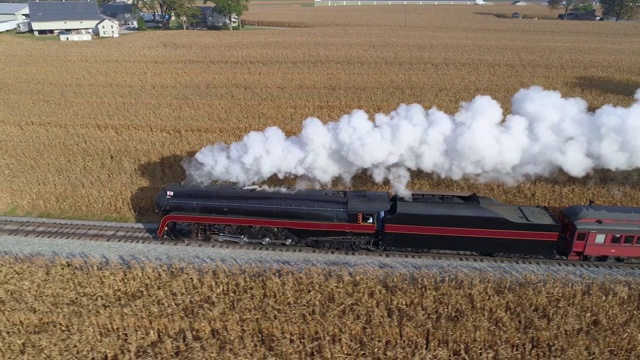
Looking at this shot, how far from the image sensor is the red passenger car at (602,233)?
609 inches

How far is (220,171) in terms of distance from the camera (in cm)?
1792

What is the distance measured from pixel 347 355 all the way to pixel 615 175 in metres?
16.4

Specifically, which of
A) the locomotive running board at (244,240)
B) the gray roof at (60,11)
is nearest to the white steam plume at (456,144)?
the locomotive running board at (244,240)

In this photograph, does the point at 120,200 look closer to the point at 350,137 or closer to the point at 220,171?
the point at 220,171

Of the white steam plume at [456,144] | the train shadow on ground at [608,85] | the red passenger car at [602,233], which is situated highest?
the train shadow on ground at [608,85]

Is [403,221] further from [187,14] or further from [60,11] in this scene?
[60,11]

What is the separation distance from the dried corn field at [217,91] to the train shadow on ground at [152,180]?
6 centimetres

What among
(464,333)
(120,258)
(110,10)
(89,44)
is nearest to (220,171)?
(120,258)

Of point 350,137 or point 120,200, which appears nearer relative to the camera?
point 350,137

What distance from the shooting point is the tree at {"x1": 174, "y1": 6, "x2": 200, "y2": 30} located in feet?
236

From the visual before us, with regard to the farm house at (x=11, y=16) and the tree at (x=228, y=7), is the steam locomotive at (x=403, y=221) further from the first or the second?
the farm house at (x=11, y=16)

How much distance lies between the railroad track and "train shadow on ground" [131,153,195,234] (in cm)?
102

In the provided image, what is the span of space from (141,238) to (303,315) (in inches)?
347

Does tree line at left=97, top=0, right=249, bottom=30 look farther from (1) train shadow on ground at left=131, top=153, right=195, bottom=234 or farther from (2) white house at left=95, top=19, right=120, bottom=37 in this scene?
(1) train shadow on ground at left=131, top=153, right=195, bottom=234
